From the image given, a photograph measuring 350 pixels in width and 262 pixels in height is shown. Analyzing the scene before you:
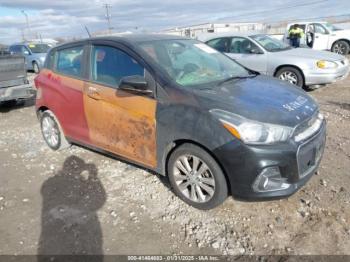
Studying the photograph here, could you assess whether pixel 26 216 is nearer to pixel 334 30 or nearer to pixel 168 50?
pixel 168 50

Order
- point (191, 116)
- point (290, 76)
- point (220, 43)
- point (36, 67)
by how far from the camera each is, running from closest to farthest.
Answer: point (191, 116), point (290, 76), point (220, 43), point (36, 67)

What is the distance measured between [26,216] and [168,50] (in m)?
2.49

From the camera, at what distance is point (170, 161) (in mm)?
3621

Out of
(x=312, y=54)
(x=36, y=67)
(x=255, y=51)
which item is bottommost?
(x=36, y=67)

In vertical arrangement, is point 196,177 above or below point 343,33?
below

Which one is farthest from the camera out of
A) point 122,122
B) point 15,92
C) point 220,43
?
point 220,43

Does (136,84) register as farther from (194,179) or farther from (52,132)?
(52,132)

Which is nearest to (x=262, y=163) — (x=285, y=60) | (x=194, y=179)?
(x=194, y=179)

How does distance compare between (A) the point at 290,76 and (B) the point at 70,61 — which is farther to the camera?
(A) the point at 290,76

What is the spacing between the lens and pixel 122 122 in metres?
3.95

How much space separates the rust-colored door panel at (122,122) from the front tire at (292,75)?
576cm

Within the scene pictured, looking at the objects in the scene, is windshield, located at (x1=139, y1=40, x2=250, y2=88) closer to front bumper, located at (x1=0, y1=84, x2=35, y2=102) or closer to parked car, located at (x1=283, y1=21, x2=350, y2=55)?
front bumper, located at (x1=0, y1=84, x2=35, y2=102)

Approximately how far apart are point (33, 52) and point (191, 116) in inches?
631

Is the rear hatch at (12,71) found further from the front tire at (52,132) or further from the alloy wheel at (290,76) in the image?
the alloy wheel at (290,76)
